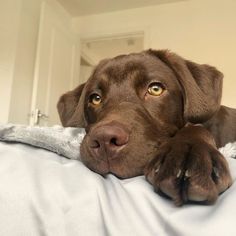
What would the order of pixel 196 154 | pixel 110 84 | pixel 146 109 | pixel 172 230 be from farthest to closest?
pixel 110 84
pixel 146 109
pixel 196 154
pixel 172 230

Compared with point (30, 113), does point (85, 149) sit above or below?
below

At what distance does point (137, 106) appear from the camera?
109 cm

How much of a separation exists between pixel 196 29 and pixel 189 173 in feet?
13.6

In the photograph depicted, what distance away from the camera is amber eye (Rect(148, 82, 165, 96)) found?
121cm

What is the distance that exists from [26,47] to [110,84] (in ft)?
9.78

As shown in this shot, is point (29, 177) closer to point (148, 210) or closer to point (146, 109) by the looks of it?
point (148, 210)

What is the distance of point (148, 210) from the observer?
0.57 metres

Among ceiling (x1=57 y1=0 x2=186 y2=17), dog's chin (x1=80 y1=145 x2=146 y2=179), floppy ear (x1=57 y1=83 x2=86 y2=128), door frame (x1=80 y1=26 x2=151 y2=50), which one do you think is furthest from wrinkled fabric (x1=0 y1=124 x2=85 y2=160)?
ceiling (x1=57 y1=0 x2=186 y2=17)

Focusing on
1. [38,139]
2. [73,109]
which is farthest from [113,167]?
[73,109]

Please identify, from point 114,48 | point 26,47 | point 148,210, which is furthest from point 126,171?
point 114,48

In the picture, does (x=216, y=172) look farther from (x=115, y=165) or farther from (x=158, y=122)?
(x=158, y=122)

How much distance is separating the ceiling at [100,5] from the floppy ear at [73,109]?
11.3ft

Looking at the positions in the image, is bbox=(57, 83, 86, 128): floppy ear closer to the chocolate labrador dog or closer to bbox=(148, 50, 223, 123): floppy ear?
the chocolate labrador dog

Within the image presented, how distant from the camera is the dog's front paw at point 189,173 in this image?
0.58 metres
